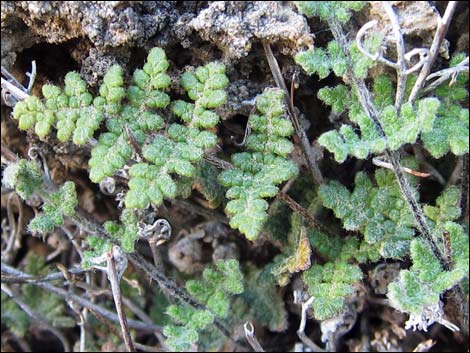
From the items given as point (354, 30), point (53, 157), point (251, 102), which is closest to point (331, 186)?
point (251, 102)

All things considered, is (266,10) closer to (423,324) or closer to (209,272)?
(209,272)

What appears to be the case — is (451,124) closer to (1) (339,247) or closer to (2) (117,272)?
(1) (339,247)

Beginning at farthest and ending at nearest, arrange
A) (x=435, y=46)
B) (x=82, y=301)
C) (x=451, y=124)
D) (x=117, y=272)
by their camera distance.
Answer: (x=82, y=301) < (x=117, y=272) < (x=451, y=124) < (x=435, y=46)

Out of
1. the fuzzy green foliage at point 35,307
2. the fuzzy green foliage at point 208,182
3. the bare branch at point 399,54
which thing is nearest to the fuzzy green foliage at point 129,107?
the fuzzy green foliage at point 208,182

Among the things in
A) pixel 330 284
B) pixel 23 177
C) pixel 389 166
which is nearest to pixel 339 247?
pixel 330 284

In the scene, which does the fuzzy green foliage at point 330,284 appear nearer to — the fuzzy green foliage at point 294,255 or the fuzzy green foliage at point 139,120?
the fuzzy green foliage at point 294,255

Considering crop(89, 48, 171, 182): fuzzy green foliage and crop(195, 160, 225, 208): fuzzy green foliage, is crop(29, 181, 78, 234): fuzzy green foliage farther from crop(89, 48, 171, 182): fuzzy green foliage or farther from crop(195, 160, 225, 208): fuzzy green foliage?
crop(195, 160, 225, 208): fuzzy green foliage
